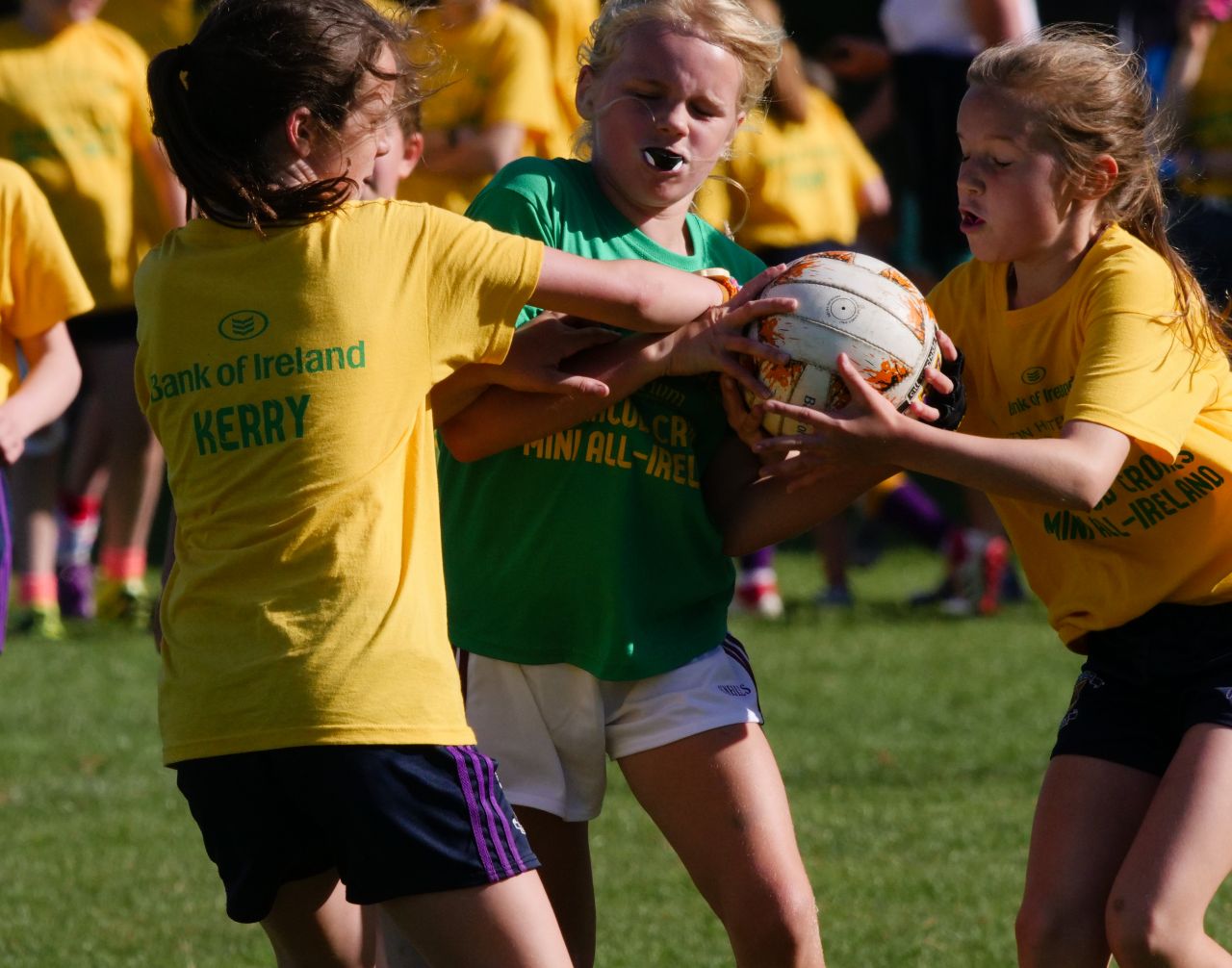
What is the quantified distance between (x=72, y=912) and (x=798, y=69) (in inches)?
222

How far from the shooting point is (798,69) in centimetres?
869

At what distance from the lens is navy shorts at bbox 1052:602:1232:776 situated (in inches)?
126

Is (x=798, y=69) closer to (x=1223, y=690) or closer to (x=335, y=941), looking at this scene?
(x=1223, y=690)

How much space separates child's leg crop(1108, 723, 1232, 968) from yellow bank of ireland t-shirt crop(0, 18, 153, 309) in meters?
5.50

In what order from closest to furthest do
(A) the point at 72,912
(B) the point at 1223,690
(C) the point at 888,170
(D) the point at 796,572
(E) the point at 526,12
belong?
(B) the point at 1223,690, (A) the point at 72,912, (E) the point at 526,12, (D) the point at 796,572, (C) the point at 888,170

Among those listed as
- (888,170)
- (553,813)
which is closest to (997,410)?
(553,813)

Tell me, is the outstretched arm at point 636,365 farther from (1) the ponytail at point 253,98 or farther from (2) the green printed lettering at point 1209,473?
(2) the green printed lettering at point 1209,473

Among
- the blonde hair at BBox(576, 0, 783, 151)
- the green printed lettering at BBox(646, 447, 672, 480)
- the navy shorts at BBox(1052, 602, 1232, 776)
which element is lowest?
the navy shorts at BBox(1052, 602, 1232, 776)

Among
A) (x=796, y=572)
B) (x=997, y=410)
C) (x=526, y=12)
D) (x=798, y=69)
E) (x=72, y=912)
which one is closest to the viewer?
(x=997, y=410)

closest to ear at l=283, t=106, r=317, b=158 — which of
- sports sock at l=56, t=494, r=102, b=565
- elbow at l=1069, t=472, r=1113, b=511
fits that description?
elbow at l=1069, t=472, r=1113, b=511

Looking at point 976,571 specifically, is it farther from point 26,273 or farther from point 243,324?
point 243,324

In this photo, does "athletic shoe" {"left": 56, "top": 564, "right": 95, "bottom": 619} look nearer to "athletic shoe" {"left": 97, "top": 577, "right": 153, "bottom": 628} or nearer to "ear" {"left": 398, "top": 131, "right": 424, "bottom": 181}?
"athletic shoe" {"left": 97, "top": 577, "right": 153, "bottom": 628}

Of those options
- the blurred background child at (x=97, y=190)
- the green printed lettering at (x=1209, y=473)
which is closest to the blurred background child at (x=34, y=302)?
the green printed lettering at (x=1209, y=473)

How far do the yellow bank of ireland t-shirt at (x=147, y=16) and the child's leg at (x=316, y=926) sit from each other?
19.7 feet
